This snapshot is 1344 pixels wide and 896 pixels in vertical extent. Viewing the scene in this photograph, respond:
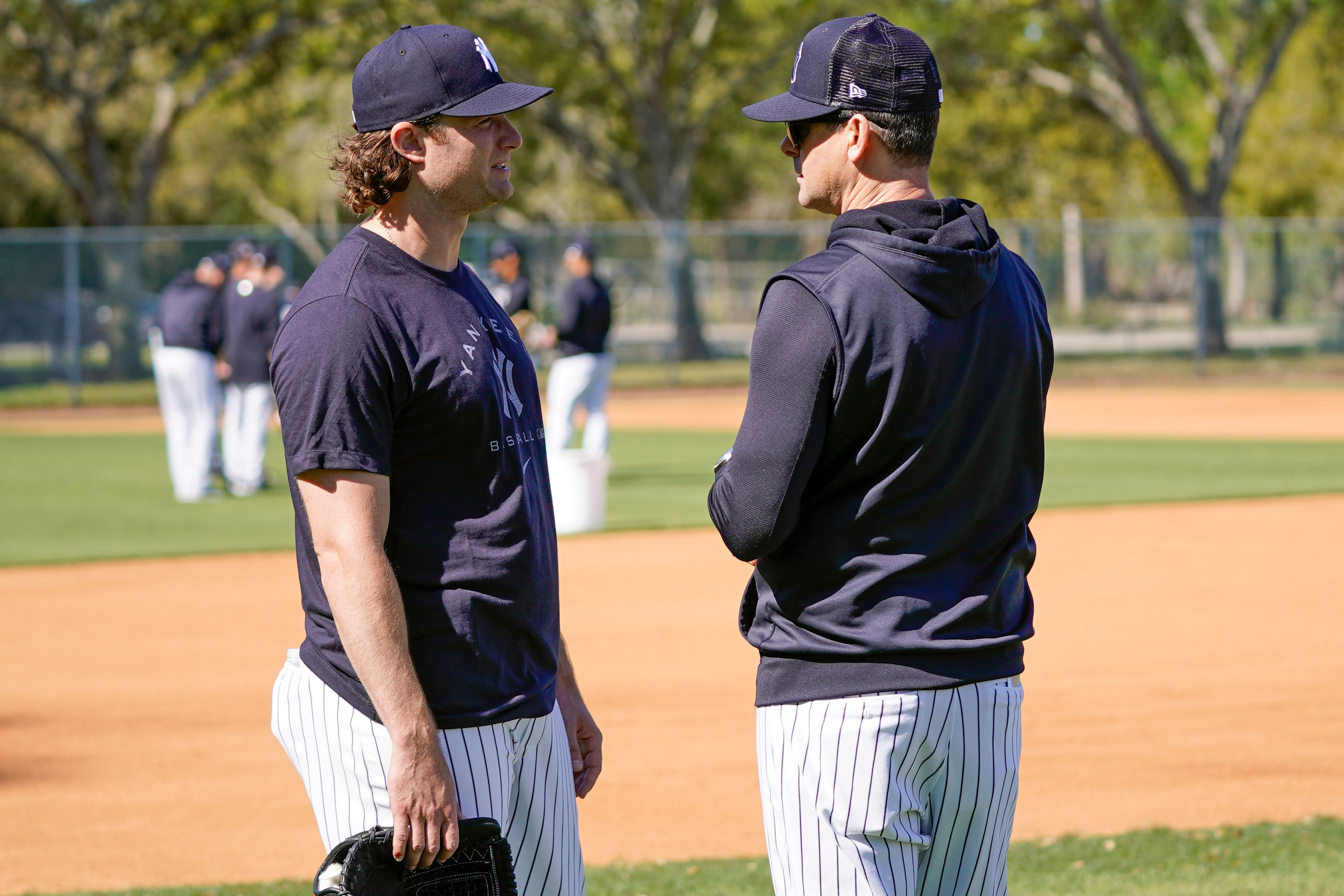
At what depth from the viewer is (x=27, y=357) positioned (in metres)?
25.6

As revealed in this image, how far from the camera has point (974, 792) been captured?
2.49 meters

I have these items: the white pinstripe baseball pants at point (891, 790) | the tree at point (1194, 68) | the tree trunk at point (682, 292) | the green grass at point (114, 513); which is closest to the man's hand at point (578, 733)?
the white pinstripe baseball pants at point (891, 790)

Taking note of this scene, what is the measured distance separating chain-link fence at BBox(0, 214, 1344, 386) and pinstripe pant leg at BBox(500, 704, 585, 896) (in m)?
24.1

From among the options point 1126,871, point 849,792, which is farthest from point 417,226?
point 1126,871

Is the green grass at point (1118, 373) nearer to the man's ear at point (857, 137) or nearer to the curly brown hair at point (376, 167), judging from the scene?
the curly brown hair at point (376, 167)

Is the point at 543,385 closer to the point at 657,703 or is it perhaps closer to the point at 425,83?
the point at 657,703

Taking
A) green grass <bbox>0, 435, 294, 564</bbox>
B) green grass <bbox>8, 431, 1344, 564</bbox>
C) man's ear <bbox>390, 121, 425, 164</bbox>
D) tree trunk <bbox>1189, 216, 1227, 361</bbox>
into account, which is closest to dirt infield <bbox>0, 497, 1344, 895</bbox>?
green grass <bbox>0, 435, 294, 564</bbox>

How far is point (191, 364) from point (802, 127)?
11996 mm

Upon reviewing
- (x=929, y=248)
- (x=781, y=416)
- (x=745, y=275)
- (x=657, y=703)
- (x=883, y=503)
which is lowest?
(x=657, y=703)

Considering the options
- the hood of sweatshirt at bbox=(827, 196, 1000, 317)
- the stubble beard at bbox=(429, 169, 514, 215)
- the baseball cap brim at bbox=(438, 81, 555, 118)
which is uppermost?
the baseball cap brim at bbox=(438, 81, 555, 118)

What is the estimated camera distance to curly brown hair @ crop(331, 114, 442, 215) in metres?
2.61

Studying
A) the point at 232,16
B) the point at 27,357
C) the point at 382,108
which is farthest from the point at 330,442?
the point at 232,16

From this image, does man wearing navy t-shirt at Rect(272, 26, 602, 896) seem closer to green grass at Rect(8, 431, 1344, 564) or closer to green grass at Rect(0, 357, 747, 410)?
green grass at Rect(8, 431, 1344, 564)

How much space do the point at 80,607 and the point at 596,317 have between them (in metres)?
6.17
